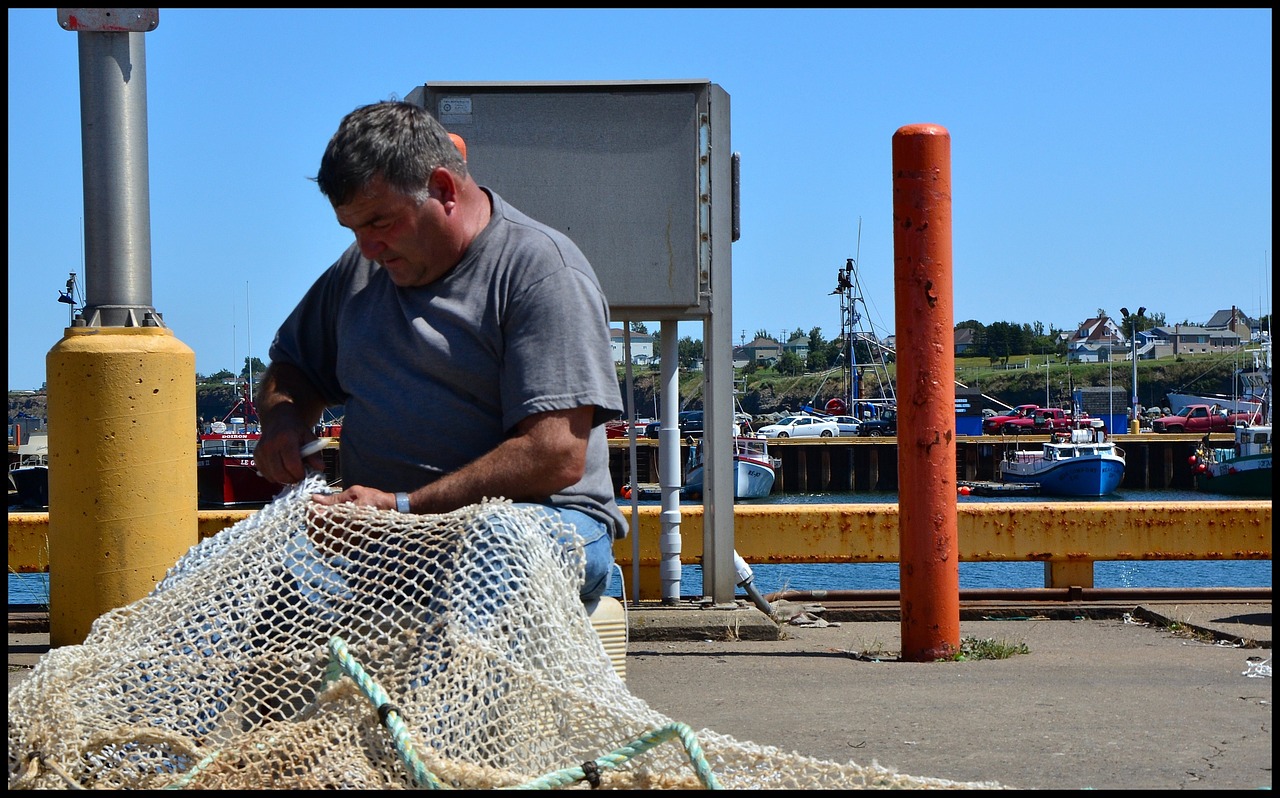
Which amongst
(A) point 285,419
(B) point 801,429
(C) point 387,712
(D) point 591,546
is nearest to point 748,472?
(B) point 801,429

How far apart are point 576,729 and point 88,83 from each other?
12.9 feet

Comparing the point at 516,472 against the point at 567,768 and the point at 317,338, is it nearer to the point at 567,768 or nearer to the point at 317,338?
the point at 567,768

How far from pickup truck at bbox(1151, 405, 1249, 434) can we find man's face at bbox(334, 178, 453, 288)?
72.1m

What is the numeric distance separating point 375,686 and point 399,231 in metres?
1.06

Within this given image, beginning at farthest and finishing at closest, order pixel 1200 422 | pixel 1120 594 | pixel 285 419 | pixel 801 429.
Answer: pixel 801 429 → pixel 1200 422 → pixel 1120 594 → pixel 285 419

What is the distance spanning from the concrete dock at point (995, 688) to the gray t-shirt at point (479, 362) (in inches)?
42.8

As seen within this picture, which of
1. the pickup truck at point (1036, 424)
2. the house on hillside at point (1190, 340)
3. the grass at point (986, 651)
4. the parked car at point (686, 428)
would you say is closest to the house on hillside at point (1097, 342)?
the house on hillside at point (1190, 340)

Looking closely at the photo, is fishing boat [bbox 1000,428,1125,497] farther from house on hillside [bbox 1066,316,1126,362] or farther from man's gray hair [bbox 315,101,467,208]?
house on hillside [bbox 1066,316,1126,362]

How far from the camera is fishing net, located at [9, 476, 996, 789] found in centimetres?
264

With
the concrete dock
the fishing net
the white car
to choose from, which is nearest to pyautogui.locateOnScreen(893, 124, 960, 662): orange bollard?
the concrete dock

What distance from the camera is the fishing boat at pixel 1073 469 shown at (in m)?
50.7

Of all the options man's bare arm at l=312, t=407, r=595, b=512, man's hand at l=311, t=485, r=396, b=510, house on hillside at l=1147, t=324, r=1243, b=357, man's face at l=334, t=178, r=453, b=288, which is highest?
house on hillside at l=1147, t=324, r=1243, b=357

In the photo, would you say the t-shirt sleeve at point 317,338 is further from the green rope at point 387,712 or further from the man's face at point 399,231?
the green rope at point 387,712

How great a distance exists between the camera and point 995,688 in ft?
14.4
